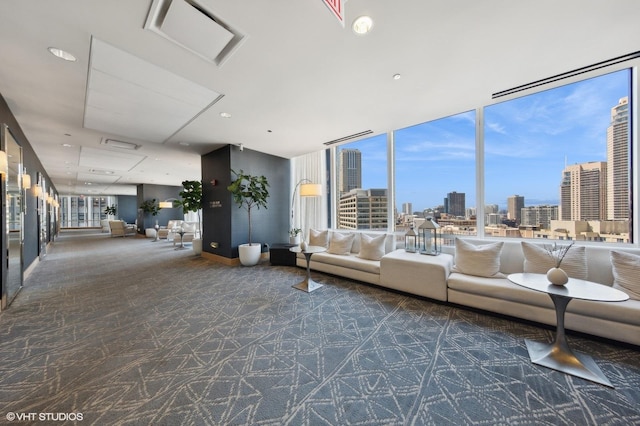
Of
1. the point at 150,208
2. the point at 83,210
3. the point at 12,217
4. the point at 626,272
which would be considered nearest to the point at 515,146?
the point at 626,272

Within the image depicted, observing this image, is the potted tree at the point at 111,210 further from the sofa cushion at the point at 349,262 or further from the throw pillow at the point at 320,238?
the sofa cushion at the point at 349,262

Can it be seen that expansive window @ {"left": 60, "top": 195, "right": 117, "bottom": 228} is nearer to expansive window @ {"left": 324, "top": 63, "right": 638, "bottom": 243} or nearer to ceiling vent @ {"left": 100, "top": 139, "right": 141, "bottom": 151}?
ceiling vent @ {"left": 100, "top": 139, "right": 141, "bottom": 151}

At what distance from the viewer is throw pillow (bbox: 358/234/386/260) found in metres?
4.41

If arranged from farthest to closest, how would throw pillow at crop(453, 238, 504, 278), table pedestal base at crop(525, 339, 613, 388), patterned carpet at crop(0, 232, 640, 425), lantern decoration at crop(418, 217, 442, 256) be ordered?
lantern decoration at crop(418, 217, 442, 256), throw pillow at crop(453, 238, 504, 278), table pedestal base at crop(525, 339, 613, 388), patterned carpet at crop(0, 232, 640, 425)

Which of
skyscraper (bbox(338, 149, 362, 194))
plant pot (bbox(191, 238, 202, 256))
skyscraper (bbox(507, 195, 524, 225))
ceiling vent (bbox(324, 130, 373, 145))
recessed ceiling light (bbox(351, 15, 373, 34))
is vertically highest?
ceiling vent (bbox(324, 130, 373, 145))

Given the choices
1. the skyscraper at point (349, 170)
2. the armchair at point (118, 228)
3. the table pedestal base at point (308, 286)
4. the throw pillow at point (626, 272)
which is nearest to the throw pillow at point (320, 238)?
the table pedestal base at point (308, 286)

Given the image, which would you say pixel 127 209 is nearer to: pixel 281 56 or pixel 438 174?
pixel 281 56

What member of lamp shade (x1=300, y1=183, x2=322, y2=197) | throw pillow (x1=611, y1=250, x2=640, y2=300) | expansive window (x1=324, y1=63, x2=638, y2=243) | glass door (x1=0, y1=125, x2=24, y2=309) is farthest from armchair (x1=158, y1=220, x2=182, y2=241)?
throw pillow (x1=611, y1=250, x2=640, y2=300)

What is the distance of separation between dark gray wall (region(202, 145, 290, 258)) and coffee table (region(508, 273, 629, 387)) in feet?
17.9

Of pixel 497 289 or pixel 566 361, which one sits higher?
pixel 497 289

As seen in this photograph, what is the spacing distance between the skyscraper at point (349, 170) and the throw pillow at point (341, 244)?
1515 mm

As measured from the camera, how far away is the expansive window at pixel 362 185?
17.8 ft

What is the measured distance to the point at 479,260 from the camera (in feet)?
10.8

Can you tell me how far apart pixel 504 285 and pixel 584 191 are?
2.03m
